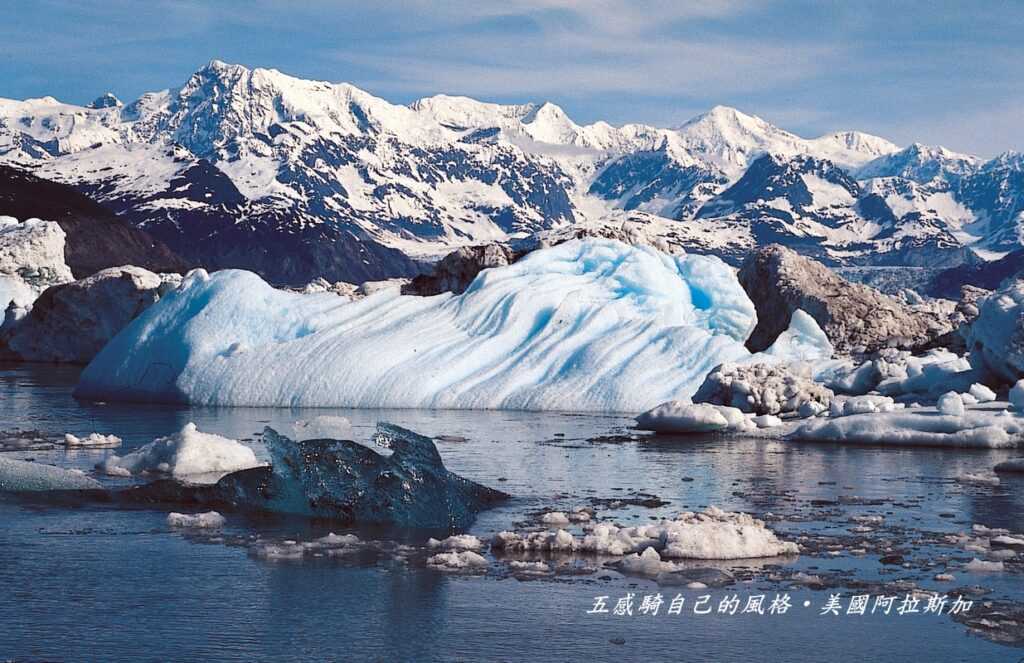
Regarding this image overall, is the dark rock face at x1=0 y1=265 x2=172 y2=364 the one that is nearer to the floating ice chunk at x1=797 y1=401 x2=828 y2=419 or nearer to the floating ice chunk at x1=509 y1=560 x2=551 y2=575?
the floating ice chunk at x1=797 y1=401 x2=828 y2=419

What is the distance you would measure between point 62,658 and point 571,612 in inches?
122

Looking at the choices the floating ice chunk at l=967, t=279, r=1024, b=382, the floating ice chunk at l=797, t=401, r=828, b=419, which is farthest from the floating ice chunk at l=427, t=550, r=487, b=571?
the floating ice chunk at l=967, t=279, r=1024, b=382

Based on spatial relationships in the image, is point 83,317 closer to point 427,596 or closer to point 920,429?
point 920,429

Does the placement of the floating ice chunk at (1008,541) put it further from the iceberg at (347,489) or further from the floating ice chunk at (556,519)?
the iceberg at (347,489)

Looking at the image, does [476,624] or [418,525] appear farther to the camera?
[418,525]

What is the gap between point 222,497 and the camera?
518 inches

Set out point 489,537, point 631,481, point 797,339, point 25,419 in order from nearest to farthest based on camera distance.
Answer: point 489,537
point 631,481
point 25,419
point 797,339

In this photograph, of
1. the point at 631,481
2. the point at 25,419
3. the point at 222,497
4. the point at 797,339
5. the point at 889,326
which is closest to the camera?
the point at 222,497

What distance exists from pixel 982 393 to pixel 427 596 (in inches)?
613

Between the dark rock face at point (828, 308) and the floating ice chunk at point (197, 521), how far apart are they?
87.8 ft

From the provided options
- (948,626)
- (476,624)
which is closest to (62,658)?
(476,624)

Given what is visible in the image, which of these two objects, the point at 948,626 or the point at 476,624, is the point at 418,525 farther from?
the point at 948,626

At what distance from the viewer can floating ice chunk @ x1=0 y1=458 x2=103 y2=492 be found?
13633 mm

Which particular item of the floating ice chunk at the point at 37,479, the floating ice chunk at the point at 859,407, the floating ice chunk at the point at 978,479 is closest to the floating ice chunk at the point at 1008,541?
the floating ice chunk at the point at 978,479
